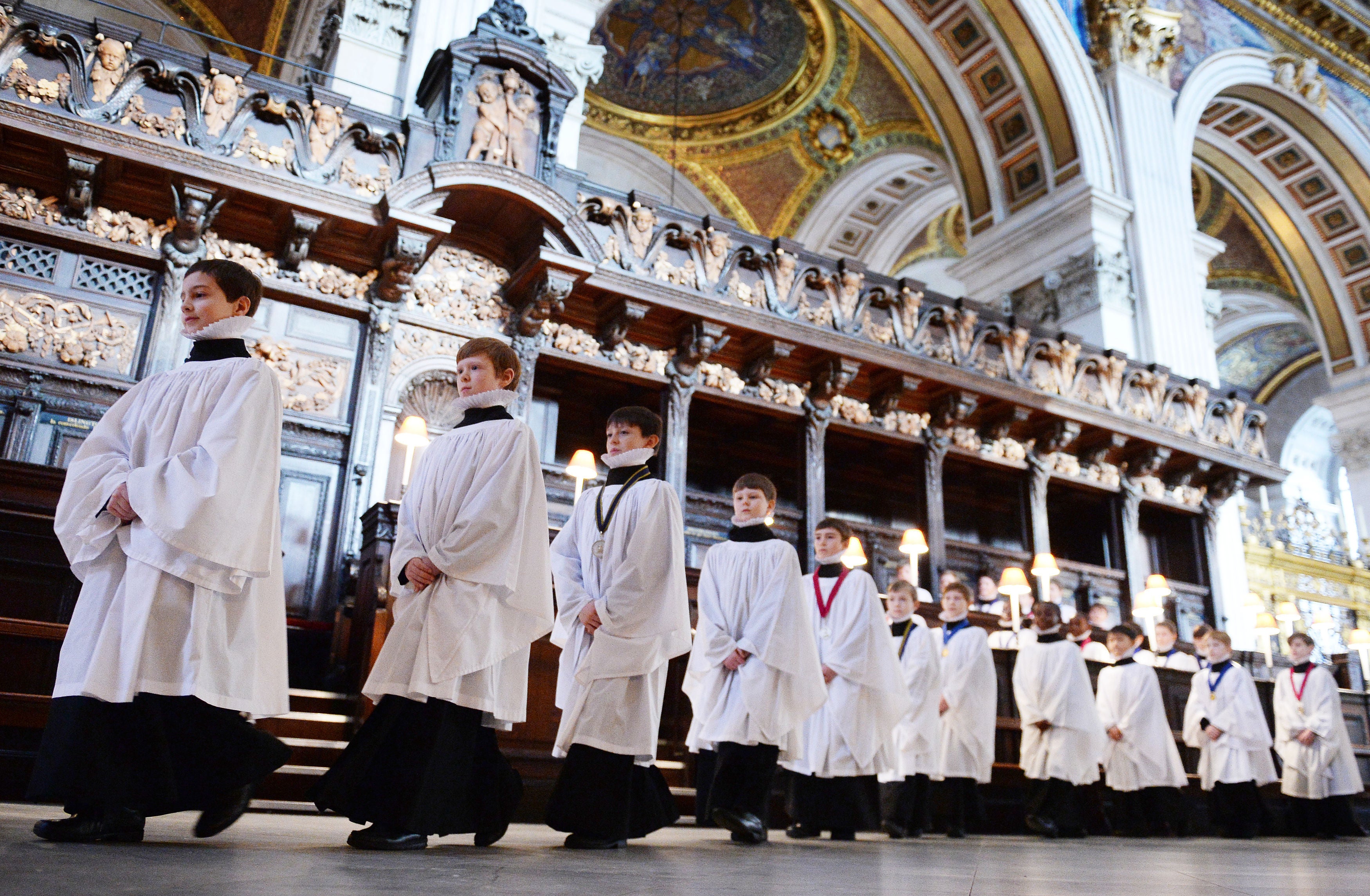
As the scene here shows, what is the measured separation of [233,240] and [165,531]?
589cm

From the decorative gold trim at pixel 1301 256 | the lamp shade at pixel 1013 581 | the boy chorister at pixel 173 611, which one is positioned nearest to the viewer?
the boy chorister at pixel 173 611

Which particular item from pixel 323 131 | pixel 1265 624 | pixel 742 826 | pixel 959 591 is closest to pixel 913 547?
pixel 959 591

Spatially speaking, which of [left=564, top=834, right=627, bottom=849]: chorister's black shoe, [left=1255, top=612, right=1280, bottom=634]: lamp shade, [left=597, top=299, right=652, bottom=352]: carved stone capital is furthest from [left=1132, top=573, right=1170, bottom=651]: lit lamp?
[left=564, top=834, right=627, bottom=849]: chorister's black shoe

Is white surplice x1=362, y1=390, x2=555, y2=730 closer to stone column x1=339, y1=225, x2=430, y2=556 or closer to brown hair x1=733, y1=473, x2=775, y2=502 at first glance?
brown hair x1=733, y1=473, x2=775, y2=502

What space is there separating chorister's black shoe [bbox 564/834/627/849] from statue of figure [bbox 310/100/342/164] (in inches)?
236

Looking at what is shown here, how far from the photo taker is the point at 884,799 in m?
6.76

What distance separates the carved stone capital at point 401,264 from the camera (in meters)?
7.74

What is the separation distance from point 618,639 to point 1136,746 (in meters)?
5.82

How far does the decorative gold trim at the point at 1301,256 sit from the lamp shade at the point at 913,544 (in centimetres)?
1460

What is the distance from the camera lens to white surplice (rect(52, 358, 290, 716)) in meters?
2.69

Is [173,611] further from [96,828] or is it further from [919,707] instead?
[919,707]

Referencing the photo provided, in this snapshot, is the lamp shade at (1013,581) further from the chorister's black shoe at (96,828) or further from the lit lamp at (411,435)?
the chorister's black shoe at (96,828)

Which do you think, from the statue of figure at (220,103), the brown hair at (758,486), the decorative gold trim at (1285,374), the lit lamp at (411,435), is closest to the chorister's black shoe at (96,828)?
the brown hair at (758,486)

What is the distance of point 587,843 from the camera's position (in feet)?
11.3
